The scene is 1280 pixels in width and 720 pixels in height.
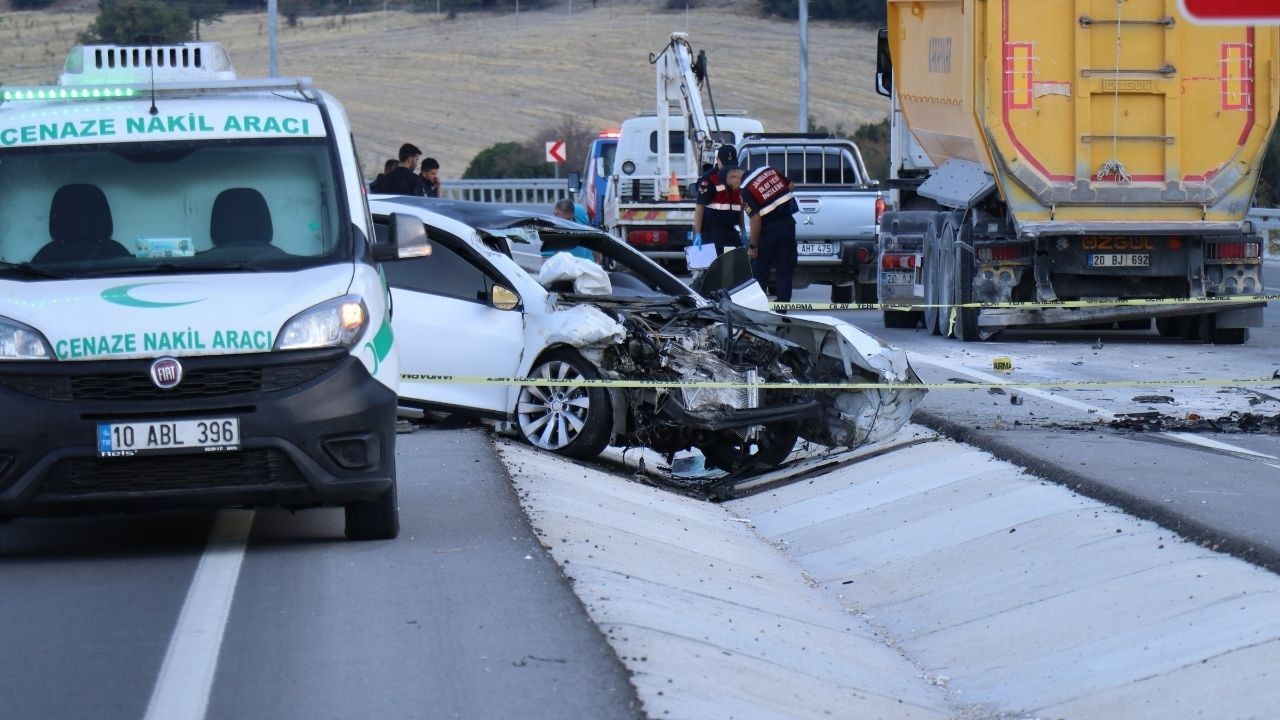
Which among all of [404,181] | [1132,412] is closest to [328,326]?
[1132,412]

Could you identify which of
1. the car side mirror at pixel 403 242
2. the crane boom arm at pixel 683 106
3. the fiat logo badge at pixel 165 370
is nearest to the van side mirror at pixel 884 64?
the crane boom arm at pixel 683 106

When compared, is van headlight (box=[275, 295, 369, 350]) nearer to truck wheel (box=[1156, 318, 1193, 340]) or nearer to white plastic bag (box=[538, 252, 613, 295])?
white plastic bag (box=[538, 252, 613, 295])

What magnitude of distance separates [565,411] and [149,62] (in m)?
3.20

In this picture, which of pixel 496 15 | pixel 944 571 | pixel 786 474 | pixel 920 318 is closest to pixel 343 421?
pixel 944 571

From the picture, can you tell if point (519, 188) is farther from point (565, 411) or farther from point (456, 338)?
point (565, 411)

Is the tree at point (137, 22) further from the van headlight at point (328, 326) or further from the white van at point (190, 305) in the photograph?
the van headlight at point (328, 326)

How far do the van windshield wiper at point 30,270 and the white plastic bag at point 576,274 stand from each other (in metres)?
3.99

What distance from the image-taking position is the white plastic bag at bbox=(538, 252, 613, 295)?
12.0 metres

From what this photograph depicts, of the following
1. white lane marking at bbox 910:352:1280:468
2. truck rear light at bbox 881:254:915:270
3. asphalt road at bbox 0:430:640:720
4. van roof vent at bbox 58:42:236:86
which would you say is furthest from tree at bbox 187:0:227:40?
asphalt road at bbox 0:430:640:720

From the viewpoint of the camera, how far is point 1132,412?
1298 centimetres

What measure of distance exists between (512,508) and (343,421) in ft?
5.06

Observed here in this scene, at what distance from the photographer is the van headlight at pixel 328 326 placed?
26.7ft

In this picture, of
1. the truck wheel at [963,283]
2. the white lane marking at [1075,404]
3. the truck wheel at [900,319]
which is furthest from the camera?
the truck wheel at [900,319]

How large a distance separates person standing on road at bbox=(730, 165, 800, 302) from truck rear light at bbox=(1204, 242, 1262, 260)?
3.95 meters
